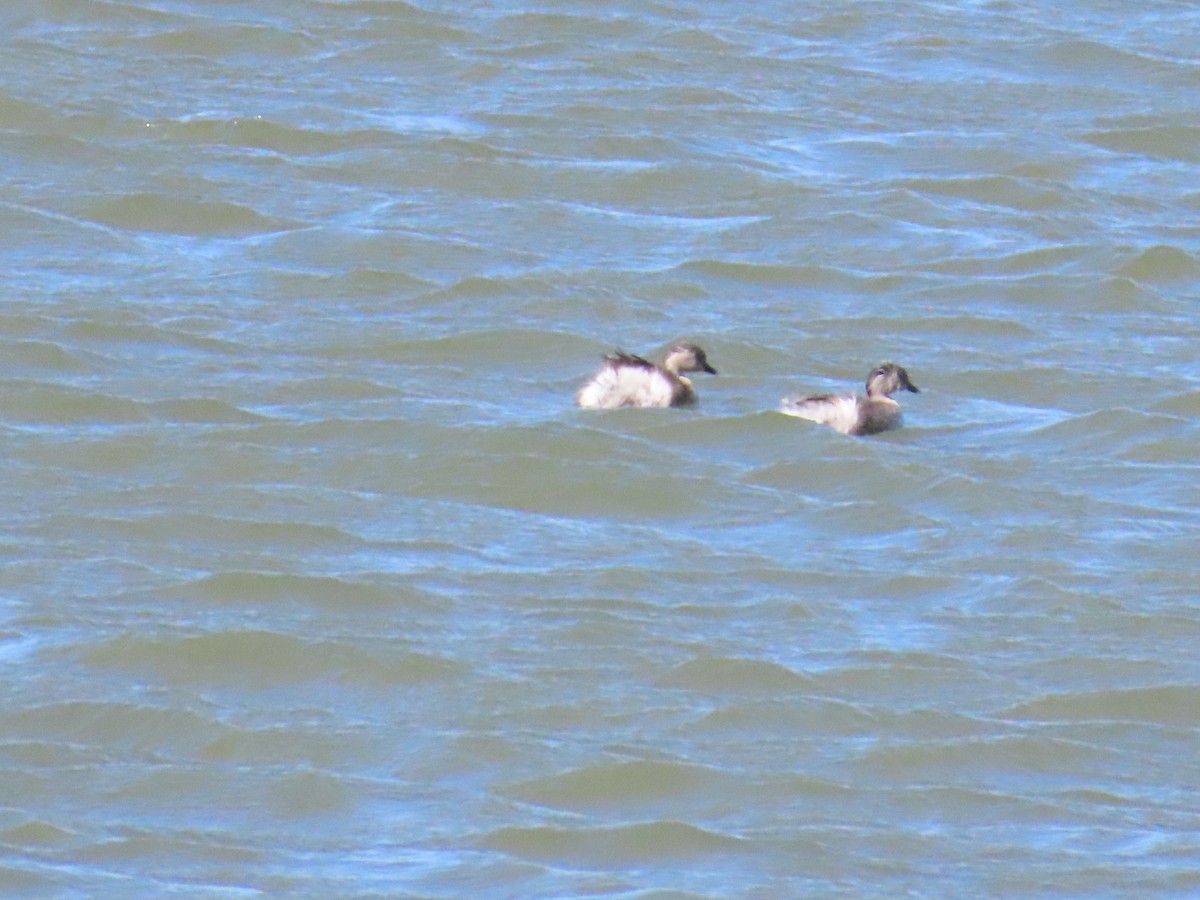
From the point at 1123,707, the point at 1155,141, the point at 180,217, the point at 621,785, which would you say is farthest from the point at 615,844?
the point at 1155,141

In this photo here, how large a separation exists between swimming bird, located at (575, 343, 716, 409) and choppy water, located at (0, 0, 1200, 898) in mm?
73

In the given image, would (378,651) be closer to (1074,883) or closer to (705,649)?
(705,649)

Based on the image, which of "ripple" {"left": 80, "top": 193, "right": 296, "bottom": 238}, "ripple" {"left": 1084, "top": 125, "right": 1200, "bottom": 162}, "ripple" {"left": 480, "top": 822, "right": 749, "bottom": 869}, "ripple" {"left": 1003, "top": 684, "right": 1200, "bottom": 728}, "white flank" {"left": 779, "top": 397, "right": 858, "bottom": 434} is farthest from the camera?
"ripple" {"left": 1084, "top": 125, "right": 1200, "bottom": 162}

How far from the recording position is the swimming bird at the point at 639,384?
9391mm

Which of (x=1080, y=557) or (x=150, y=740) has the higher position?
(x=1080, y=557)

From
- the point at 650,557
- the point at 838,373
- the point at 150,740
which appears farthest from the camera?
the point at 838,373

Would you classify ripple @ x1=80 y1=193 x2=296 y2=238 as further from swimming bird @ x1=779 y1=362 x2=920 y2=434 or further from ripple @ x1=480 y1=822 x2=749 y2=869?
ripple @ x1=480 y1=822 x2=749 y2=869

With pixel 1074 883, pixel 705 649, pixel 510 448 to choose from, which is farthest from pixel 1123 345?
pixel 1074 883

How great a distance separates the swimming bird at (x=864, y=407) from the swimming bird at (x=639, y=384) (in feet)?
1.10

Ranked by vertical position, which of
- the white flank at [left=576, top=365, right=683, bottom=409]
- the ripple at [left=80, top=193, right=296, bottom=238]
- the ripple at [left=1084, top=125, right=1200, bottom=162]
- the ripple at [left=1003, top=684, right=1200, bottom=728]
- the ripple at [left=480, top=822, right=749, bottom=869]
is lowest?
the ripple at [left=480, top=822, right=749, bottom=869]

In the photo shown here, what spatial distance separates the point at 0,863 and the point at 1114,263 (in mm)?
6168

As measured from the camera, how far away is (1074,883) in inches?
257

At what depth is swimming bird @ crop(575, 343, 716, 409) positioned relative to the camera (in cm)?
939

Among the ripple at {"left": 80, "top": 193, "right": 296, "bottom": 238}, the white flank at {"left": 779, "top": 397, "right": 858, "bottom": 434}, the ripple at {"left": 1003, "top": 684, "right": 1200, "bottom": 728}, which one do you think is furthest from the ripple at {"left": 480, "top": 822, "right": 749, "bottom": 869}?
the ripple at {"left": 80, "top": 193, "right": 296, "bottom": 238}
